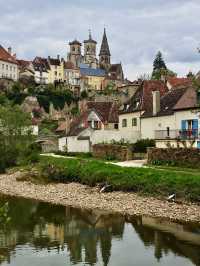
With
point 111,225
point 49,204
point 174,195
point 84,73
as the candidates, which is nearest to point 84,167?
point 49,204

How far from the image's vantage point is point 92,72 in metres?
165

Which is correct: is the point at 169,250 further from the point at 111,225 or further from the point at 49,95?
the point at 49,95

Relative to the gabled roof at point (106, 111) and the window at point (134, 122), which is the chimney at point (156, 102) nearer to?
the window at point (134, 122)

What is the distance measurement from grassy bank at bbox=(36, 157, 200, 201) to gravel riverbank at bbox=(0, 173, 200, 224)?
78 cm

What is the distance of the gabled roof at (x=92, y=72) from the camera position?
16175 cm

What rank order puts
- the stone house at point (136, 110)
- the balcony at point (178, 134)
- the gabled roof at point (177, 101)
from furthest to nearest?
the stone house at point (136, 110) → the gabled roof at point (177, 101) → the balcony at point (178, 134)

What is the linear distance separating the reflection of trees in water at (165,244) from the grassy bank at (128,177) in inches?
240

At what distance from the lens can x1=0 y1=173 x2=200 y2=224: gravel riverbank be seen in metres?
28.1

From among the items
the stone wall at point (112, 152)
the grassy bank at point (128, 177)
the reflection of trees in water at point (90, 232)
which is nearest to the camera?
the reflection of trees in water at point (90, 232)

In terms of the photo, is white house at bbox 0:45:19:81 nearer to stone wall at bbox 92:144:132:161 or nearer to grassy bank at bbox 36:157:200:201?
stone wall at bbox 92:144:132:161

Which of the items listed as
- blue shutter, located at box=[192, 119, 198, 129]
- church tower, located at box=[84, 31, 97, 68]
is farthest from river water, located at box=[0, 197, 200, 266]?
church tower, located at box=[84, 31, 97, 68]

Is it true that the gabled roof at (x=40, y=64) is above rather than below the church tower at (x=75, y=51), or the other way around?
below

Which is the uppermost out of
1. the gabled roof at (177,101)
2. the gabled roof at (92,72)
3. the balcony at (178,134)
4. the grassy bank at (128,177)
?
the gabled roof at (92,72)

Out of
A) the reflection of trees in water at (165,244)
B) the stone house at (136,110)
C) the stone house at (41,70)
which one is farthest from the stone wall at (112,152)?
the stone house at (41,70)
